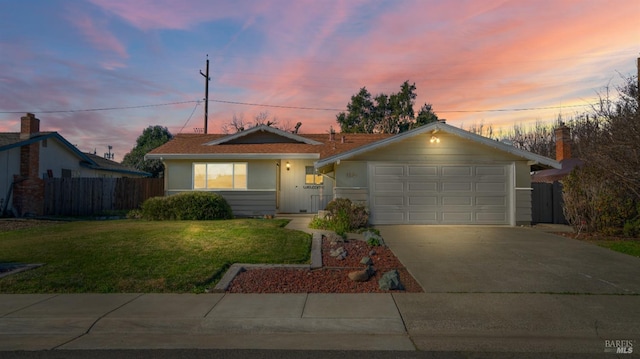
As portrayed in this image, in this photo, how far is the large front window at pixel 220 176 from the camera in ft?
59.7

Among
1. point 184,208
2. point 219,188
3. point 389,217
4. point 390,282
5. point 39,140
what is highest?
point 39,140

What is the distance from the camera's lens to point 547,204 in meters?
16.9

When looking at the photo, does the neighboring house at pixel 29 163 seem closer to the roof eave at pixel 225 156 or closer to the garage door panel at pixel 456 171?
the roof eave at pixel 225 156

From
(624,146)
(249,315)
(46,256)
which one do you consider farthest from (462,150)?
(46,256)

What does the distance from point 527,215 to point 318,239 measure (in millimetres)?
8608

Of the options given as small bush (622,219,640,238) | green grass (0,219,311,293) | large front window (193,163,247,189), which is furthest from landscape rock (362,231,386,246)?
large front window (193,163,247,189)

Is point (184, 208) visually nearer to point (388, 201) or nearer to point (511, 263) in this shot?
point (388, 201)

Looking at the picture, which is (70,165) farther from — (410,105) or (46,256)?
(410,105)

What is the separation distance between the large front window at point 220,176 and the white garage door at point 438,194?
6.23 meters

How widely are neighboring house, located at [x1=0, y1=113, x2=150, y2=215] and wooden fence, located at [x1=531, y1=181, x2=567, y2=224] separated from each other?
72.7 ft

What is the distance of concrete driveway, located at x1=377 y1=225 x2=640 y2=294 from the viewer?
719 cm

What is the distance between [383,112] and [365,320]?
33.5 metres

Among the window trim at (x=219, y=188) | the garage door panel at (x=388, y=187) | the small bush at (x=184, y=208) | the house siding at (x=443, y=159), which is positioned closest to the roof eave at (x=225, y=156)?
the window trim at (x=219, y=188)

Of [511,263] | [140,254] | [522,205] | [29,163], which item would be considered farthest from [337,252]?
[29,163]
